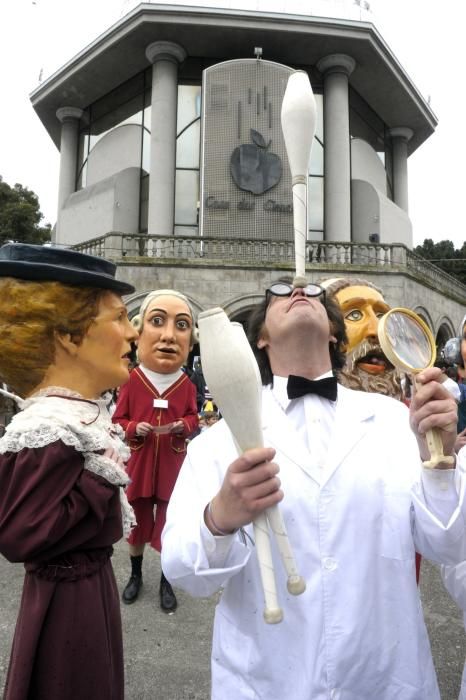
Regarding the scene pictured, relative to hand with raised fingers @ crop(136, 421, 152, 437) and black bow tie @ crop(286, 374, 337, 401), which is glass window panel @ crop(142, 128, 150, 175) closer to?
hand with raised fingers @ crop(136, 421, 152, 437)

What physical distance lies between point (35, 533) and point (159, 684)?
1.67 meters

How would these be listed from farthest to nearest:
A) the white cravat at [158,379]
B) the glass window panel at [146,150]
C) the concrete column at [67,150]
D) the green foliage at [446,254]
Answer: the green foliage at [446,254] → the concrete column at [67,150] → the glass window panel at [146,150] → the white cravat at [158,379]

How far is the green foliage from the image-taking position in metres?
35.7

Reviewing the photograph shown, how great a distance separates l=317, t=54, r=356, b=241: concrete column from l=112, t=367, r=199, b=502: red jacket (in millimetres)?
13126

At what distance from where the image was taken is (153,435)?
3.89 metres

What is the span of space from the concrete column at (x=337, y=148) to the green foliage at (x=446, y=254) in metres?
22.3

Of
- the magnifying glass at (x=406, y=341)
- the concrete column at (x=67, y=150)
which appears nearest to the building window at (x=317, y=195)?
the concrete column at (x=67, y=150)

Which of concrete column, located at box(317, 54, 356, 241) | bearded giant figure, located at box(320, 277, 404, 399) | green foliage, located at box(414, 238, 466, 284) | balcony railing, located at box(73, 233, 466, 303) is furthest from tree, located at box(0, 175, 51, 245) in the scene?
green foliage, located at box(414, 238, 466, 284)

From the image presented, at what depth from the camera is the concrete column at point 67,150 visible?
18875 mm

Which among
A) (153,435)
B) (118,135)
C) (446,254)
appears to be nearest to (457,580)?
(153,435)

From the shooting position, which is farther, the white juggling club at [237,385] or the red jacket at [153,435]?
the red jacket at [153,435]

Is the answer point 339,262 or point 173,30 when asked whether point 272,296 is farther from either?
point 173,30

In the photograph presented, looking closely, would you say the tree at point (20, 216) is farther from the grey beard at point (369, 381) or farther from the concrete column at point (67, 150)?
the grey beard at point (369, 381)

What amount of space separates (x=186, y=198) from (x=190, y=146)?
1690 mm
